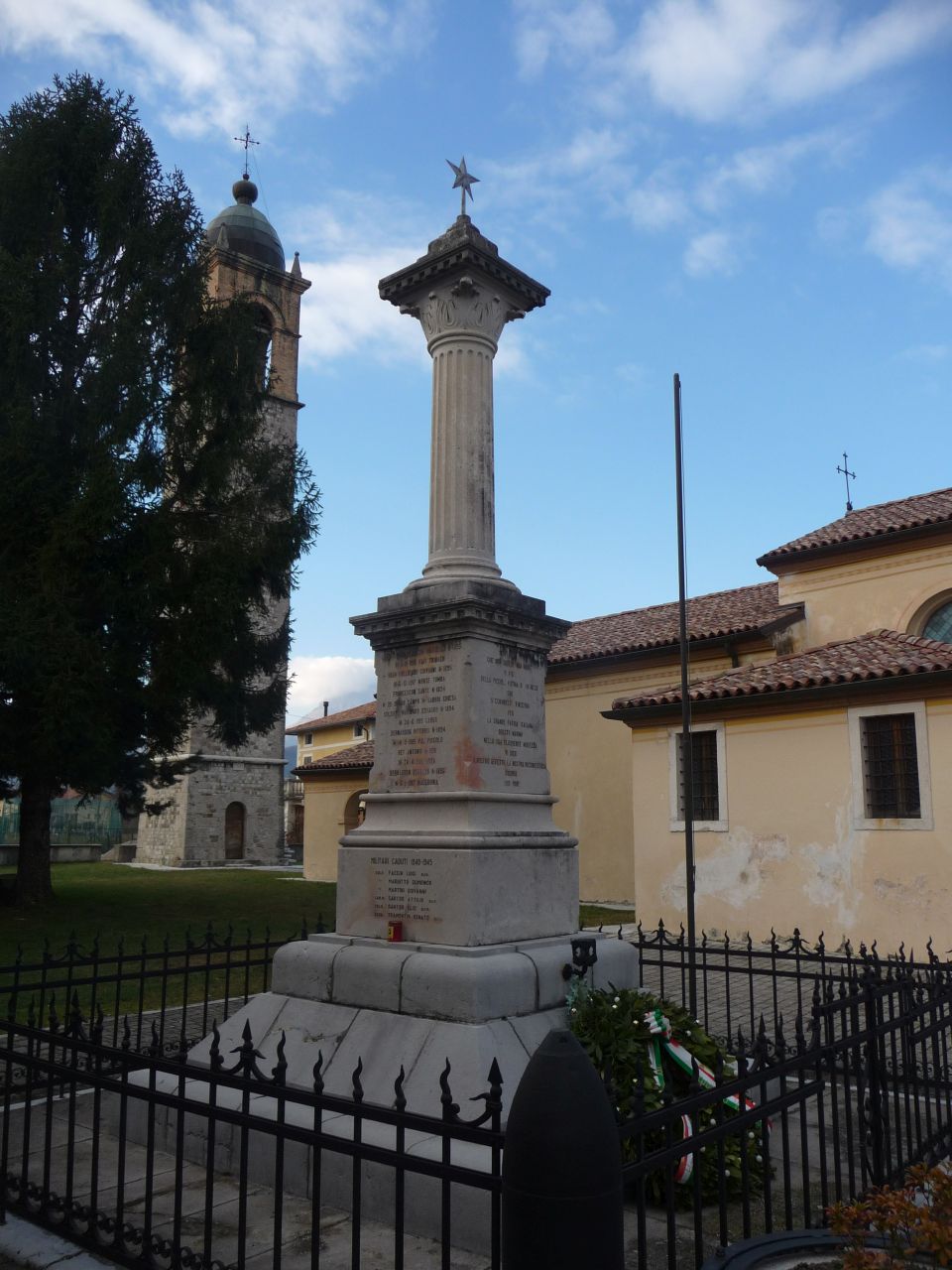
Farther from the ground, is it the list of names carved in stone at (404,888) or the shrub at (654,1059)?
the list of names carved in stone at (404,888)

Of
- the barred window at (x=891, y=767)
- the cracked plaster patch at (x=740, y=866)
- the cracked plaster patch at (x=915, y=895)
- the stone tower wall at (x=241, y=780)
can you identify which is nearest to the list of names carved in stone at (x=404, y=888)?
the cracked plaster patch at (x=915, y=895)

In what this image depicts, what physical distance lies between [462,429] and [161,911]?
586 inches

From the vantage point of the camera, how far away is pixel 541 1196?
261cm

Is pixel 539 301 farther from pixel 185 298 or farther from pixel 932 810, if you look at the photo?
pixel 185 298

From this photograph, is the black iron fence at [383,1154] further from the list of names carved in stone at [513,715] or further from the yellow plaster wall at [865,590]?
the yellow plaster wall at [865,590]

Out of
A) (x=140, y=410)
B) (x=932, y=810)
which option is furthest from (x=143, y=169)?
(x=932, y=810)

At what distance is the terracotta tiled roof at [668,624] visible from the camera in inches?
830

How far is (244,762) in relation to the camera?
38094 millimetres

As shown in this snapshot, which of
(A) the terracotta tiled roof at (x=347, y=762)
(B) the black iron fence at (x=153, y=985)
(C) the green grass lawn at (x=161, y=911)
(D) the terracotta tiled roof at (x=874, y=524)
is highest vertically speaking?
(D) the terracotta tiled roof at (x=874, y=524)

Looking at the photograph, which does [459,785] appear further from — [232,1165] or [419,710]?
[232,1165]

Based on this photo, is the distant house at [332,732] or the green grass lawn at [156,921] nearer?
the green grass lawn at [156,921]

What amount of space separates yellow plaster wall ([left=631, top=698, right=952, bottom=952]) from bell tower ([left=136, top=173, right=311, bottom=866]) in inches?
849

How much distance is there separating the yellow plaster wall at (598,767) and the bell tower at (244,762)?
15.2 m

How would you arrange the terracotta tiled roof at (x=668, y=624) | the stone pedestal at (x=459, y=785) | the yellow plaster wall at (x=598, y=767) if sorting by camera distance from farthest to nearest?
the yellow plaster wall at (x=598, y=767)
the terracotta tiled roof at (x=668, y=624)
the stone pedestal at (x=459, y=785)
